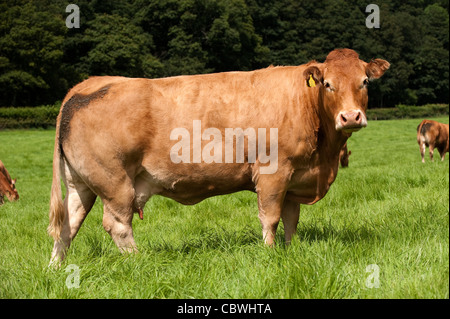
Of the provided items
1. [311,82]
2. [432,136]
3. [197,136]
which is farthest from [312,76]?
[432,136]

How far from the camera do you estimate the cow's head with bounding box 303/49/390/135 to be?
3.85m

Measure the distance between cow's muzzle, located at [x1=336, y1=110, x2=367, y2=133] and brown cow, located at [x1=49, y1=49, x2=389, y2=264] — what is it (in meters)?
0.26

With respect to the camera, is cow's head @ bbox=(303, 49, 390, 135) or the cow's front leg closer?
cow's head @ bbox=(303, 49, 390, 135)

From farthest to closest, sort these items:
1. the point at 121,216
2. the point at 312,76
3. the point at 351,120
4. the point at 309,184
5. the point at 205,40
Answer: the point at 205,40 → the point at 309,184 → the point at 121,216 → the point at 312,76 → the point at 351,120

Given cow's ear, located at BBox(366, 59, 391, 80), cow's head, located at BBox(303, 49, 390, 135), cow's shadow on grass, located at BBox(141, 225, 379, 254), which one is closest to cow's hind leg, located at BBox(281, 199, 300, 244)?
cow's shadow on grass, located at BBox(141, 225, 379, 254)

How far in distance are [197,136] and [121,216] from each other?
104 centimetres

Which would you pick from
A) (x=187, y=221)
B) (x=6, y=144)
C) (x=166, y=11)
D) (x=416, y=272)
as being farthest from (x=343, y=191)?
(x=166, y=11)

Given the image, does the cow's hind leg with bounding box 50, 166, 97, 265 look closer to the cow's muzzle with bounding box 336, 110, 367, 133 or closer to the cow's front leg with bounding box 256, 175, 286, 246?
the cow's front leg with bounding box 256, 175, 286, 246

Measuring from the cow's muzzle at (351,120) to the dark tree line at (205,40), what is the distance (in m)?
37.2

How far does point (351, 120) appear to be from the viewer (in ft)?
12.4

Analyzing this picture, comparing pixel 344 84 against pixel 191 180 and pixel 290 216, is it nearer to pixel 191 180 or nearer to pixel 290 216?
pixel 290 216

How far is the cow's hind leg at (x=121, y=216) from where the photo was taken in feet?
13.9

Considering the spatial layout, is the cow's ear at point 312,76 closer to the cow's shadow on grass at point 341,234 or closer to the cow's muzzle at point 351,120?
the cow's muzzle at point 351,120
